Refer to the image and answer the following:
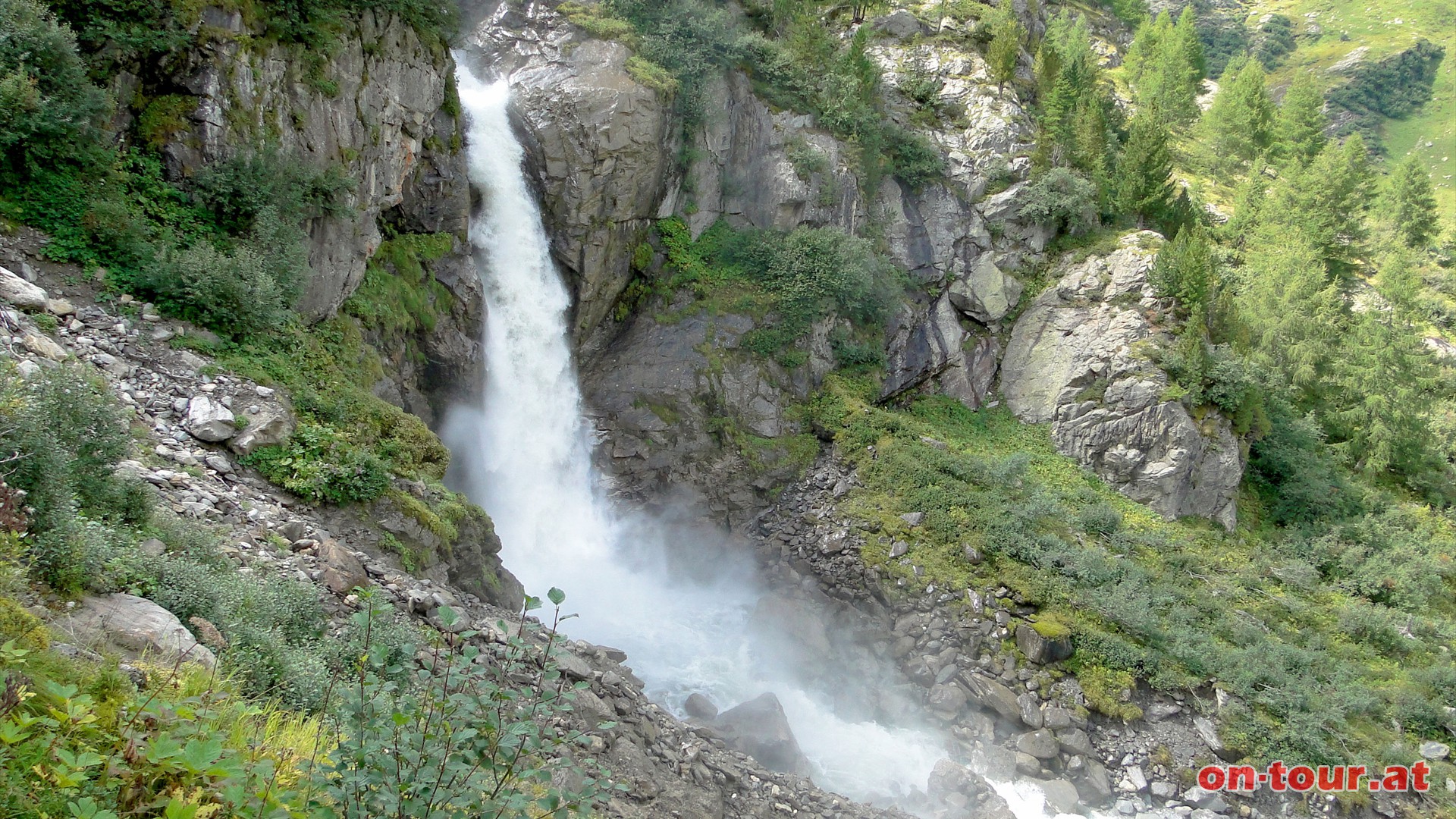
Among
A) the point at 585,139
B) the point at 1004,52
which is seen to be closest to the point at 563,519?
the point at 585,139

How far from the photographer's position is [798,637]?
619 inches

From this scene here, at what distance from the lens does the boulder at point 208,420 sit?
8719 millimetres

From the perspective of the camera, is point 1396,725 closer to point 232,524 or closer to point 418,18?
point 232,524

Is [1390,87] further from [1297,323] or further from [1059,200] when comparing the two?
[1059,200]

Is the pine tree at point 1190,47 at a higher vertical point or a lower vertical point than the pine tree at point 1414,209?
higher

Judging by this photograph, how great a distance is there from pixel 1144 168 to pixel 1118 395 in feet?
32.5

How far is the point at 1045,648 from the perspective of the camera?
14297mm

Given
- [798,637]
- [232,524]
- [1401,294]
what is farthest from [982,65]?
[232,524]

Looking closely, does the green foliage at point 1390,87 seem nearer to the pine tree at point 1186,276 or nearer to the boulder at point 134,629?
the pine tree at point 1186,276

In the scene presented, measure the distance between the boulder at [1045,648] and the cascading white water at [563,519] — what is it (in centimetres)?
260

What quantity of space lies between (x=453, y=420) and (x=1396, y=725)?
20616mm

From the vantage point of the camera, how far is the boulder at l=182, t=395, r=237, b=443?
8.72 metres

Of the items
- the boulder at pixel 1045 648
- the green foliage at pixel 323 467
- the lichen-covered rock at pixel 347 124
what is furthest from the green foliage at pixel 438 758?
the boulder at pixel 1045 648

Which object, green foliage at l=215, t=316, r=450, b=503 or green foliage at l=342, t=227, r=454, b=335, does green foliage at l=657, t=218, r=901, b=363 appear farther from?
green foliage at l=215, t=316, r=450, b=503
